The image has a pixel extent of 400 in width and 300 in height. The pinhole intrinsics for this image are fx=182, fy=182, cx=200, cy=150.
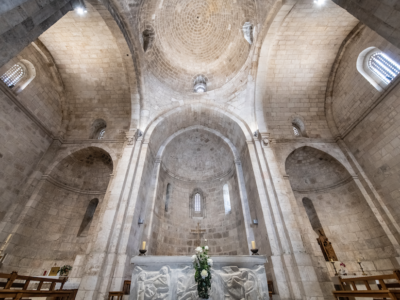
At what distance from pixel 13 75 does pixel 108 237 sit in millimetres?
8260

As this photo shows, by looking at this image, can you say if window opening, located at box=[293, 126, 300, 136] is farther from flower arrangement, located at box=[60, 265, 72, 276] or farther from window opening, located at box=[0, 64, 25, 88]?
window opening, located at box=[0, 64, 25, 88]

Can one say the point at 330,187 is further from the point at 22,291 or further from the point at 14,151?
the point at 14,151

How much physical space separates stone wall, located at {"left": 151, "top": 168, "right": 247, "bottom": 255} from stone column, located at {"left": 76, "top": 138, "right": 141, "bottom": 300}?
2.84 m

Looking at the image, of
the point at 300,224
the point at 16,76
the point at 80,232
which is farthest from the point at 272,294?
the point at 16,76

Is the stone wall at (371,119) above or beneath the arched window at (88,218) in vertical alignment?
above

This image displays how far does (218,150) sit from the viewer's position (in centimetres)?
1312

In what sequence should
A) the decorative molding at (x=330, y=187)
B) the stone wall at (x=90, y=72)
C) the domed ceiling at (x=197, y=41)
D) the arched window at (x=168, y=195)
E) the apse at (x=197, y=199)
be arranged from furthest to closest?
1. the domed ceiling at (x=197, y=41)
2. the arched window at (x=168, y=195)
3. the apse at (x=197, y=199)
4. the decorative molding at (x=330, y=187)
5. the stone wall at (x=90, y=72)

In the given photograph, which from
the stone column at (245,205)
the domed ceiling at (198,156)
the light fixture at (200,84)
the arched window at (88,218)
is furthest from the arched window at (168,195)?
the light fixture at (200,84)

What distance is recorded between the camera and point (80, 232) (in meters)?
9.31

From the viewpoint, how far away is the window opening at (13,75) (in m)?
7.65

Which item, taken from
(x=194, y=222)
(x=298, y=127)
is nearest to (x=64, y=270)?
(x=194, y=222)

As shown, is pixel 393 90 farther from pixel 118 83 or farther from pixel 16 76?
pixel 16 76

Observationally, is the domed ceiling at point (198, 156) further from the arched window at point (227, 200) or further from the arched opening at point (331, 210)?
the arched opening at point (331, 210)

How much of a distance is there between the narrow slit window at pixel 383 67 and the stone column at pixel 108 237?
1154cm
